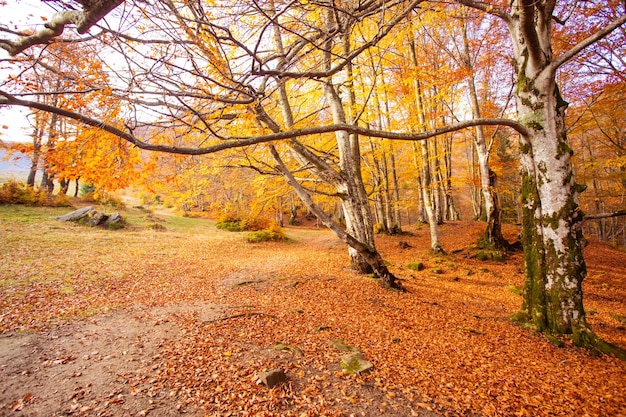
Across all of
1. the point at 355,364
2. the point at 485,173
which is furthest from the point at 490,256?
the point at 355,364

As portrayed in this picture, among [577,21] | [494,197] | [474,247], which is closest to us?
[577,21]

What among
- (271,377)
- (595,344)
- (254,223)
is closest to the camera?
(271,377)

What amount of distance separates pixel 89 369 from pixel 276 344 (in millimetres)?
2267

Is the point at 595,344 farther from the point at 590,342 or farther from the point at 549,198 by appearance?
the point at 549,198

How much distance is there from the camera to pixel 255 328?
4395 millimetres

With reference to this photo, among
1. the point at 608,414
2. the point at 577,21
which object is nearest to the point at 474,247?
the point at 577,21

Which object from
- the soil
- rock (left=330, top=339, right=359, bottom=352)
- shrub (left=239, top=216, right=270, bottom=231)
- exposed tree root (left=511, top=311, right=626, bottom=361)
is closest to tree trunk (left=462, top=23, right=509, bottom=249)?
exposed tree root (left=511, top=311, right=626, bottom=361)

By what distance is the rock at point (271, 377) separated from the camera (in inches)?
119

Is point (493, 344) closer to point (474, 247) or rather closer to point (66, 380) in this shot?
point (66, 380)

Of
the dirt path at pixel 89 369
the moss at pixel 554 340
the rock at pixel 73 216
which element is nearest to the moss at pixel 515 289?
the moss at pixel 554 340

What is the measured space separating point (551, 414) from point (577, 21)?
1034 centimetres

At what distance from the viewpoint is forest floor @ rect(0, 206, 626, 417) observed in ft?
9.33

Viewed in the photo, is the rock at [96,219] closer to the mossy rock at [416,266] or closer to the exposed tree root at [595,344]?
the mossy rock at [416,266]

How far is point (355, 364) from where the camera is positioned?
3.46 meters
